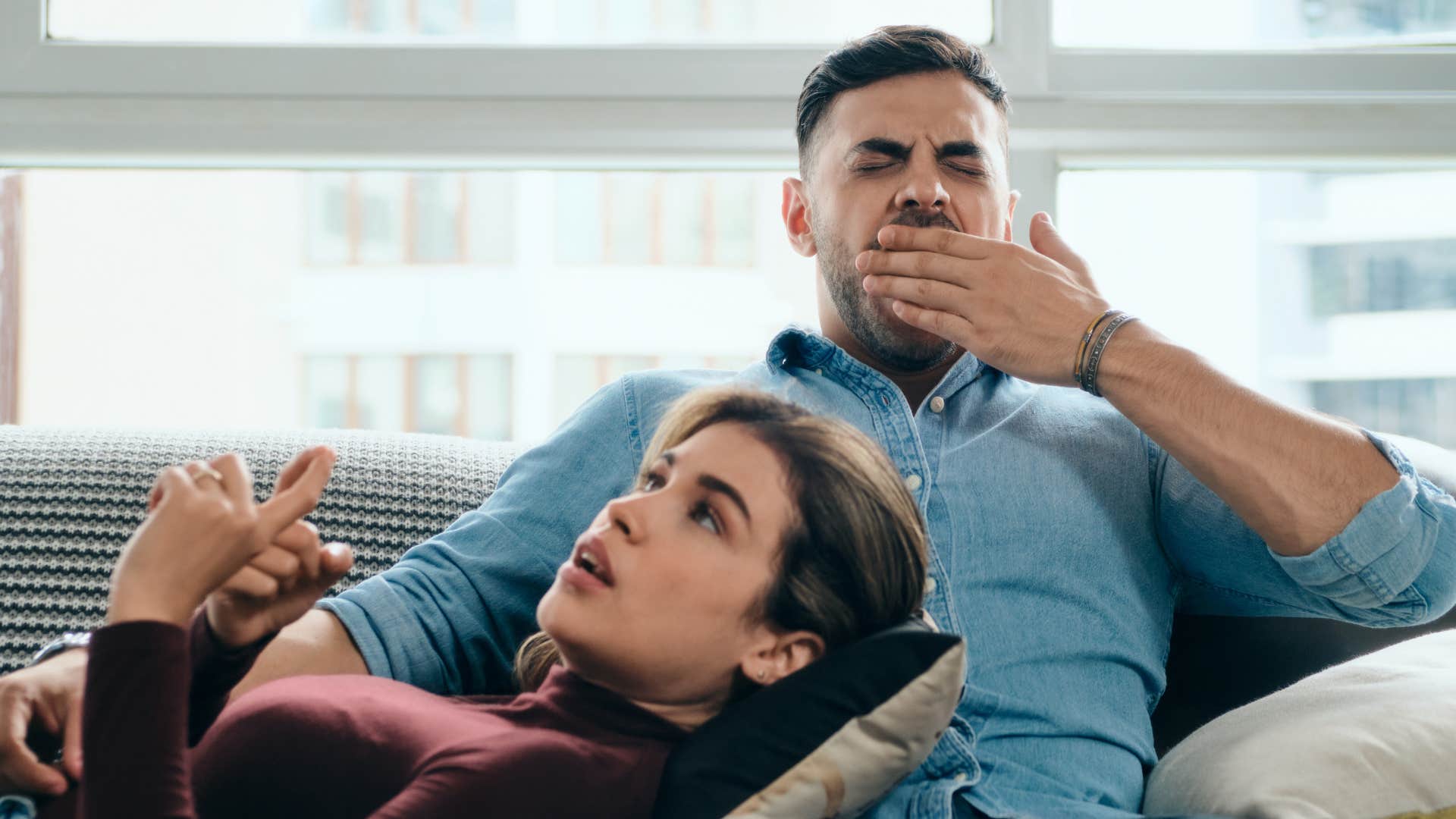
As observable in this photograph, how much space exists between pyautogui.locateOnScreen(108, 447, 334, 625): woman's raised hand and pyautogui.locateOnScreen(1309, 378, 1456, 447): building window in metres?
1.81

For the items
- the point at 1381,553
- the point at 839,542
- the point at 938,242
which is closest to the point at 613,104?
the point at 938,242

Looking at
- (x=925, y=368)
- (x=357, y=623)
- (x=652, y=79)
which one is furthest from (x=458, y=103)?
(x=357, y=623)

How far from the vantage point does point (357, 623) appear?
3.73 feet

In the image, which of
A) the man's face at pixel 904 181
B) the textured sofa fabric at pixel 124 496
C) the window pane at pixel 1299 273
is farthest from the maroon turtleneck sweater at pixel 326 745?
the window pane at pixel 1299 273

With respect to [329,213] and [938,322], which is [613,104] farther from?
[938,322]

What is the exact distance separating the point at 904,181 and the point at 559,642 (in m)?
0.77

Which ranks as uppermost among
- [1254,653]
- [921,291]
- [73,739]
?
[921,291]

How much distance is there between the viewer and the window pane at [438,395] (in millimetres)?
2000

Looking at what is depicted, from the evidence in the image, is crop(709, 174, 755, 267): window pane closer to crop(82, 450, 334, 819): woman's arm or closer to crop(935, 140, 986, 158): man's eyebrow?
crop(935, 140, 986, 158): man's eyebrow

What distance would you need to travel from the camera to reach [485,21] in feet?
6.35

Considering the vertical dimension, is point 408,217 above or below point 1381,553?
above

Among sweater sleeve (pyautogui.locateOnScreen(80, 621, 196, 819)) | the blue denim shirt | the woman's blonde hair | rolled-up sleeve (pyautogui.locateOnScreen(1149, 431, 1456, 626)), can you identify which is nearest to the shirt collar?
the blue denim shirt

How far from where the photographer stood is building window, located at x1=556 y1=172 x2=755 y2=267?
1.98 m

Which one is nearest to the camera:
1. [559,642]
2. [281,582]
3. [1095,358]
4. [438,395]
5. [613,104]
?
[281,582]
